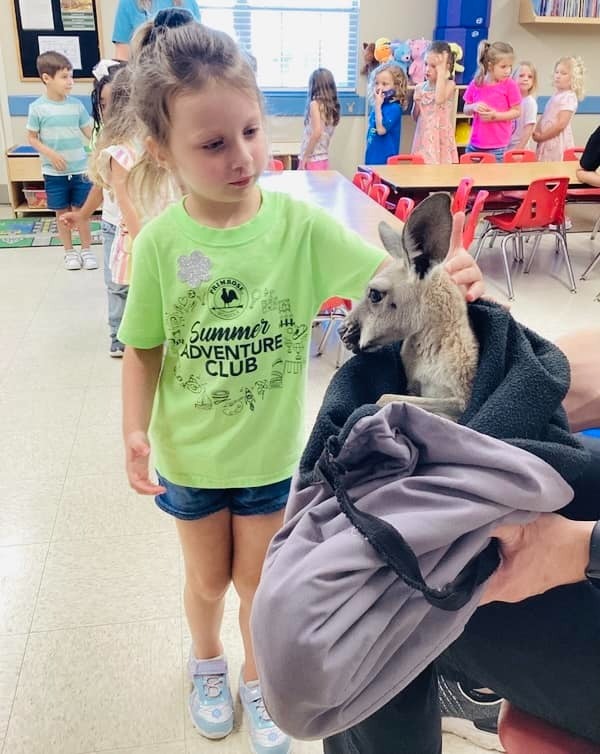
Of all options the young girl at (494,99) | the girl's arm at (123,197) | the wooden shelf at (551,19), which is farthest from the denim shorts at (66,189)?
the wooden shelf at (551,19)

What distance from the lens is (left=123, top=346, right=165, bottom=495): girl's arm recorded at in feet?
3.88

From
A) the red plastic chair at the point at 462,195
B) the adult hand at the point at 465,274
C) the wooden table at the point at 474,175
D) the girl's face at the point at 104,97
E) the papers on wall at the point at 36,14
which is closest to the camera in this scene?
the adult hand at the point at 465,274

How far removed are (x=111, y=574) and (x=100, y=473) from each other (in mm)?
576

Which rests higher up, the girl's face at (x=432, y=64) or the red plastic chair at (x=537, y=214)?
the girl's face at (x=432, y=64)

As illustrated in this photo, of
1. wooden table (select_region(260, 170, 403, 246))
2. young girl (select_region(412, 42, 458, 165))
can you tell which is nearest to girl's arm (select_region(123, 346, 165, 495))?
wooden table (select_region(260, 170, 403, 246))

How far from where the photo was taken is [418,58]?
6230 mm

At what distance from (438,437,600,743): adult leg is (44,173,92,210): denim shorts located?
4553 mm

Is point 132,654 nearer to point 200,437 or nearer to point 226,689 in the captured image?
point 226,689

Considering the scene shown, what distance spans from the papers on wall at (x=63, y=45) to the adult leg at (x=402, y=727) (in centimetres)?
646

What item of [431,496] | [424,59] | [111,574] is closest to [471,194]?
[424,59]

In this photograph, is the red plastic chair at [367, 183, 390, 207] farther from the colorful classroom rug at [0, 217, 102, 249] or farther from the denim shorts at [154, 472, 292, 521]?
the denim shorts at [154, 472, 292, 521]

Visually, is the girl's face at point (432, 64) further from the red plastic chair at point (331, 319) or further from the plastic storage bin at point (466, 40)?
the red plastic chair at point (331, 319)

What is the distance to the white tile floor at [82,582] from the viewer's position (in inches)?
59.9

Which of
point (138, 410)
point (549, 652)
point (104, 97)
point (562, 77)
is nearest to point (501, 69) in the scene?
point (562, 77)
